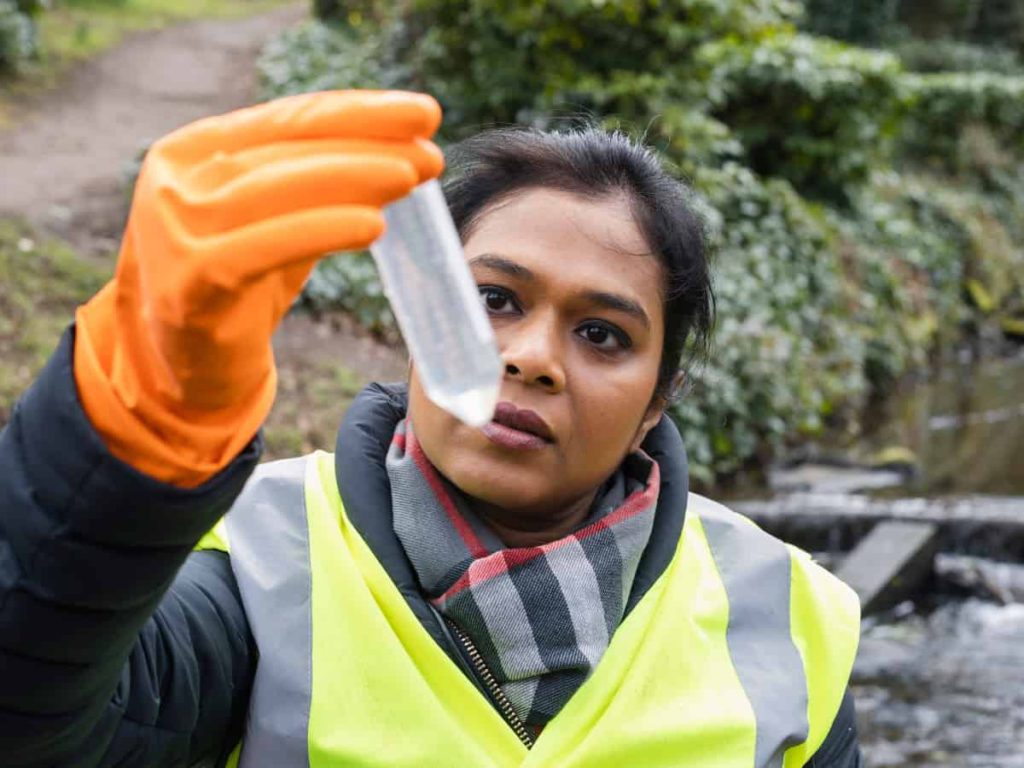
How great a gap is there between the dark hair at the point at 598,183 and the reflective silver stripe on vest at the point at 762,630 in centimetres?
26

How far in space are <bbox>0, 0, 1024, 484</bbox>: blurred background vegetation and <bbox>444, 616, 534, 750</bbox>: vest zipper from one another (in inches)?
152

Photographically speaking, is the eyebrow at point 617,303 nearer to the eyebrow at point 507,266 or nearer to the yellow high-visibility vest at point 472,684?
the eyebrow at point 507,266

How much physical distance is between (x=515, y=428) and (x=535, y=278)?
0.63 ft

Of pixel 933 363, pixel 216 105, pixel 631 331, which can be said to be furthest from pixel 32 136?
pixel 631 331

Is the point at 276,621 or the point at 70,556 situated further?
the point at 276,621

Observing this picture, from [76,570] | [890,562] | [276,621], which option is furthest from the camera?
[890,562]

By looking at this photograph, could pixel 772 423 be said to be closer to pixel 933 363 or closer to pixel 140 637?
pixel 933 363

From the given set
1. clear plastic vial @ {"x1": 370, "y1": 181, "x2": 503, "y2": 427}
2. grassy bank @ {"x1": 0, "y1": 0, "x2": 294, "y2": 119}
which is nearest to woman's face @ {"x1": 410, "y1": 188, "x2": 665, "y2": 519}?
clear plastic vial @ {"x1": 370, "y1": 181, "x2": 503, "y2": 427}

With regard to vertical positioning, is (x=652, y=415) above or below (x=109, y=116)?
above

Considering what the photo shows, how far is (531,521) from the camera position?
1.74 m

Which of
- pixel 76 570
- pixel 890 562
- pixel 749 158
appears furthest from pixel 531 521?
pixel 749 158

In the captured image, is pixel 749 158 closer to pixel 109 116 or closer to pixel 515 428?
pixel 109 116

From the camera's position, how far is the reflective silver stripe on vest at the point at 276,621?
1.44 metres

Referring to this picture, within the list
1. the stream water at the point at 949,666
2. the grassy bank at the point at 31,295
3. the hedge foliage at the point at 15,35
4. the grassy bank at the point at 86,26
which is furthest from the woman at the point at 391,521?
the hedge foliage at the point at 15,35
